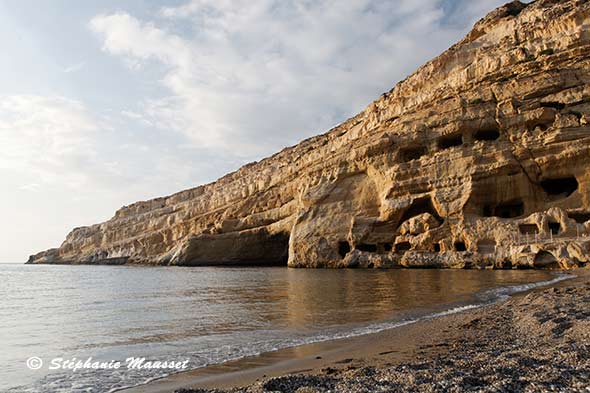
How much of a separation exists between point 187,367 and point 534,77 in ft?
94.5

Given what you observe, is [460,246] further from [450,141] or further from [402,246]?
[450,141]

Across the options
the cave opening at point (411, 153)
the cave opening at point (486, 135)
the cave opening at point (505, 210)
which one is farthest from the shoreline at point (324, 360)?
the cave opening at point (411, 153)

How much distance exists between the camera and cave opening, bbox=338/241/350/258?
33.2m

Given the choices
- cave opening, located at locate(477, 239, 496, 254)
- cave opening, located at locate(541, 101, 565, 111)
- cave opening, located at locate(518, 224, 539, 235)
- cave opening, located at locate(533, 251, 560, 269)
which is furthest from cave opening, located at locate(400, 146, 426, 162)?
cave opening, located at locate(533, 251, 560, 269)

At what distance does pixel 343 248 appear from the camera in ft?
110

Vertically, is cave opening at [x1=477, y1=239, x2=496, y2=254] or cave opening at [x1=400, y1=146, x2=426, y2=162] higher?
cave opening at [x1=400, y1=146, x2=426, y2=162]

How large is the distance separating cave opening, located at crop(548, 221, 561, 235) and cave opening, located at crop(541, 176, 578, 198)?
359 centimetres

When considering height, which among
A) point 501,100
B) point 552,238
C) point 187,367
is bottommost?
point 187,367

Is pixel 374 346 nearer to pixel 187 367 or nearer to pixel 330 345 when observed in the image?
pixel 330 345

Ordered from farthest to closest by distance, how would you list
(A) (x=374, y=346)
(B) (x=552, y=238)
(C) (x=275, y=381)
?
(B) (x=552, y=238), (A) (x=374, y=346), (C) (x=275, y=381)

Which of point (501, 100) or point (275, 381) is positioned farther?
point (501, 100)

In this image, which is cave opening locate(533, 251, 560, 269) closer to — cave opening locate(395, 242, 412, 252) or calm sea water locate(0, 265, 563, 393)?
calm sea water locate(0, 265, 563, 393)

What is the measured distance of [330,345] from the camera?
7676mm

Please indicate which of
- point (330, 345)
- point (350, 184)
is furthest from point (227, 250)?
point (330, 345)
